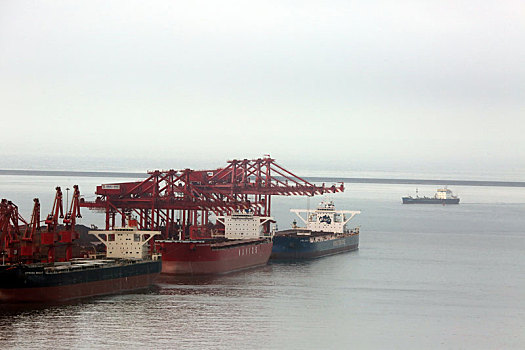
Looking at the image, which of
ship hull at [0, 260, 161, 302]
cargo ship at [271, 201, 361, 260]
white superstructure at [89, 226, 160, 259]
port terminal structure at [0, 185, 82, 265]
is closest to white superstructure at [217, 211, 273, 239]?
cargo ship at [271, 201, 361, 260]

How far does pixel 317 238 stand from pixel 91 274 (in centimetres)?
3253

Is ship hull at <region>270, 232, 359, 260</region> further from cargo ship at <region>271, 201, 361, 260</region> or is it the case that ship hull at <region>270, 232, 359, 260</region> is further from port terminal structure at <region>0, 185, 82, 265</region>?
port terminal structure at <region>0, 185, 82, 265</region>

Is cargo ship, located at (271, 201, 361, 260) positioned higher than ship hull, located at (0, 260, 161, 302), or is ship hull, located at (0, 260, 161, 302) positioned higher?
cargo ship, located at (271, 201, 361, 260)

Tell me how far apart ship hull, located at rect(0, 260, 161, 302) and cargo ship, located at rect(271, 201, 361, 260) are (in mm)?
21793

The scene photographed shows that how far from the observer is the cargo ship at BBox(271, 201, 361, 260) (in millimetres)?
64438

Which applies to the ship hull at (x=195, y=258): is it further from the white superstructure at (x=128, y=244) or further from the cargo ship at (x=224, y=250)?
the white superstructure at (x=128, y=244)

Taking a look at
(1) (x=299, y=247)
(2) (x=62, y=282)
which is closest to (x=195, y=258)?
(2) (x=62, y=282)

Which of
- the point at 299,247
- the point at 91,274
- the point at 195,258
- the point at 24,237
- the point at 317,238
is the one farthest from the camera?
the point at 317,238

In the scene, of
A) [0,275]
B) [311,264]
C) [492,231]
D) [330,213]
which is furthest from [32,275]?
[492,231]

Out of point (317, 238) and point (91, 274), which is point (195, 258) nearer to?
point (91, 274)

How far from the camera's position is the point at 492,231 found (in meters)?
108

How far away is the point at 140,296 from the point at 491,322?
50.9 feet

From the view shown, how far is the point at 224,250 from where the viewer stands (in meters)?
52.7

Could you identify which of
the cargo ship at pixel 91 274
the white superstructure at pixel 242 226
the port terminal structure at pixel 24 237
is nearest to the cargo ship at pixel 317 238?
the white superstructure at pixel 242 226
